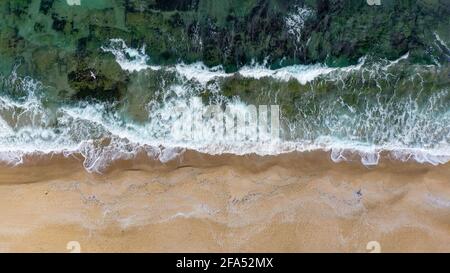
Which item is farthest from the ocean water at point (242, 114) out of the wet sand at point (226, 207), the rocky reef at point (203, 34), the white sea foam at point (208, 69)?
the wet sand at point (226, 207)

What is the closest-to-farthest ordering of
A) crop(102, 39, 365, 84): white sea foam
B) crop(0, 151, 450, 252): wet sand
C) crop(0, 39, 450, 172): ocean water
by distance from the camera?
crop(0, 151, 450, 252): wet sand
crop(0, 39, 450, 172): ocean water
crop(102, 39, 365, 84): white sea foam

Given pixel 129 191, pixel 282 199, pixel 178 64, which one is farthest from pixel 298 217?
pixel 178 64

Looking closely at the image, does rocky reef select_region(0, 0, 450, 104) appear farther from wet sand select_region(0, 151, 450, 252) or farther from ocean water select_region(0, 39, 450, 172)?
wet sand select_region(0, 151, 450, 252)

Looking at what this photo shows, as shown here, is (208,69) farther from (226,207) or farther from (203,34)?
(226,207)

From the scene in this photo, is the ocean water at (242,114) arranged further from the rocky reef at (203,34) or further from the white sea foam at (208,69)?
the rocky reef at (203,34)

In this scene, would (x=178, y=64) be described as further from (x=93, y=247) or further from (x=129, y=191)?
(x=93, y=247)

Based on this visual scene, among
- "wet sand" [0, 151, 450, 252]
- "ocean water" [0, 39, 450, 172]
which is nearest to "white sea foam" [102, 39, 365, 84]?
"ocean water" [0, 39, 450, 172]
